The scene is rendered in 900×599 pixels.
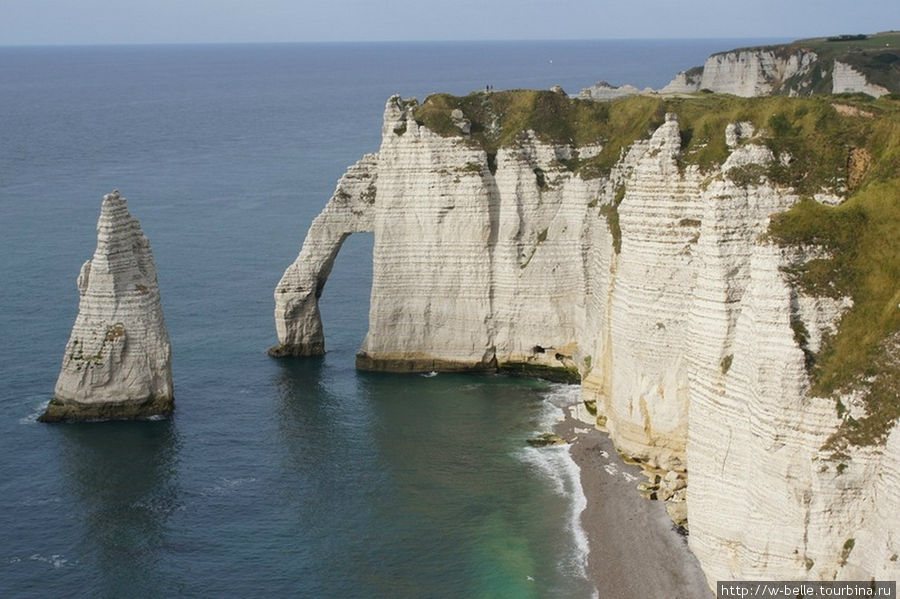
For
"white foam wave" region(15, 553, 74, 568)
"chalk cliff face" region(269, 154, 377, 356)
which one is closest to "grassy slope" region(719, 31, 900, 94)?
"chalk cliff face" region(269, 154, 377, 356)

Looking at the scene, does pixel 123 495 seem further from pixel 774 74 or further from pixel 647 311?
pixel 774 74

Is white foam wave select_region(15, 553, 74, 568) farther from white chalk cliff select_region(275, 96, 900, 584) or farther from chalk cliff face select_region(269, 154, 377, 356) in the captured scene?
chalk cliff face select_region(269, 154, 377, 356)

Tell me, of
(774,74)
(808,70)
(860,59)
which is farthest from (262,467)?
(774,74)

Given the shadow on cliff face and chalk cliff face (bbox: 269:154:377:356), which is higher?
chalk cliff face (bbox: 269:154:377:356)

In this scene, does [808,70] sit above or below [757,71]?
below

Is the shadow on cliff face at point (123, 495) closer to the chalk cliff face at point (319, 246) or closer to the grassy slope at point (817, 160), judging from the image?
the chalk cliff face at point (319, 246)

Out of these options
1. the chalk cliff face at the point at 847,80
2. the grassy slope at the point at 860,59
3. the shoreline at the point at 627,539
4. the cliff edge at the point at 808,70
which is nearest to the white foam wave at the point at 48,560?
the shoreline at the point at 627,539

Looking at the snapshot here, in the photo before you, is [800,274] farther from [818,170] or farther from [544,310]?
[544,310]
